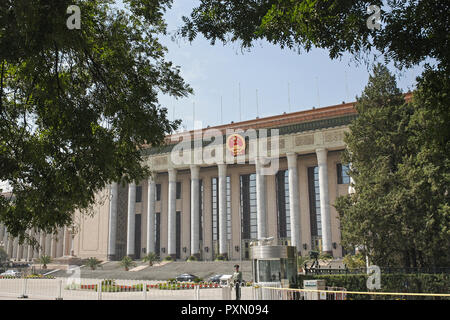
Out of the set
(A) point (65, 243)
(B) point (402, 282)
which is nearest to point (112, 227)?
(A) point (65, 243)

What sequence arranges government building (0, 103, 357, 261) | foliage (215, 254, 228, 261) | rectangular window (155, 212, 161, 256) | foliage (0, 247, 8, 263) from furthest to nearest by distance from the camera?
foliage (0, 247, 8, 263) < rectangular window (155, 212, 161, 256) < foliage (215, 254, 228, 261) < government building (0, 103, 357, 261)

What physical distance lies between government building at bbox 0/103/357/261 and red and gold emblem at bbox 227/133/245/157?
0.12 meters

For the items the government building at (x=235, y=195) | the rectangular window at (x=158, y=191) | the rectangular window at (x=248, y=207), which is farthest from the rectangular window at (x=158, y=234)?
the rectangular window at (x=248, y=207)

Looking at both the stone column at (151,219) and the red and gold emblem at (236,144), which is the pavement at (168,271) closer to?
the stone column at (151,219)

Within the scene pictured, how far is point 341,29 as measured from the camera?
7.50 meters

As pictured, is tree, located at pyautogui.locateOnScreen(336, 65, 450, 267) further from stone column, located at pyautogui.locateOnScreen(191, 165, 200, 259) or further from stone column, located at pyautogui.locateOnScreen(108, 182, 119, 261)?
stone column, located at pyautogui.locateOnScreen(108, 182, 119, 261)

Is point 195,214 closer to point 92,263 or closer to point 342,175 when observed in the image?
point 92,263

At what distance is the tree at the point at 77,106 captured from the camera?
23.8ft

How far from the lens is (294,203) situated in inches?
1799

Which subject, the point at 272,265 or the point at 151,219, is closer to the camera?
the point at 272,265

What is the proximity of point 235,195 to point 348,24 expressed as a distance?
47.9 meters

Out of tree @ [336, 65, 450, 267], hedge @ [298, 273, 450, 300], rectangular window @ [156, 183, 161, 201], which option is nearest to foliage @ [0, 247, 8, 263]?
rectangular window @ [156, 183, 161, 201]

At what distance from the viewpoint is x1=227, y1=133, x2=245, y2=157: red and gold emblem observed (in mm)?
47750
